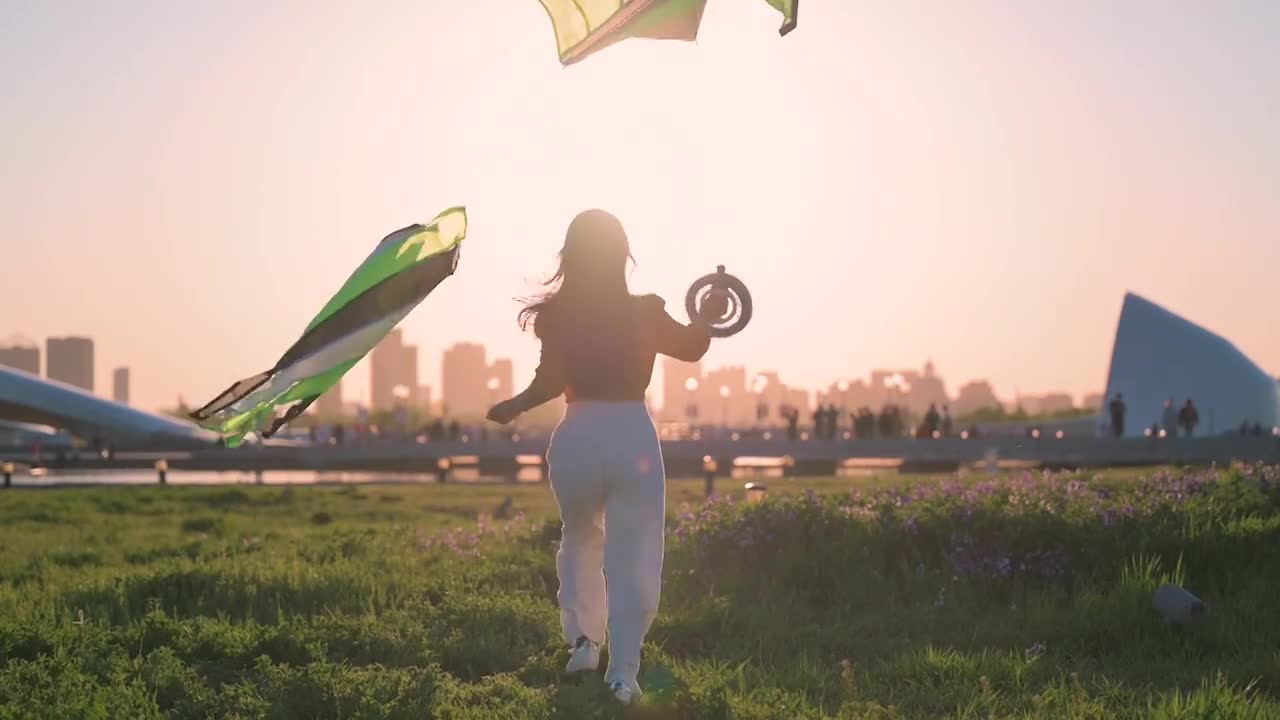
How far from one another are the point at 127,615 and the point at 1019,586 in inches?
225

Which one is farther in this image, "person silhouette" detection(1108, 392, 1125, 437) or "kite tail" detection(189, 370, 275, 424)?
"person silhouette" detection(1108, 392, 1125, 437)

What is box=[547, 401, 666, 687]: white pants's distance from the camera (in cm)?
577

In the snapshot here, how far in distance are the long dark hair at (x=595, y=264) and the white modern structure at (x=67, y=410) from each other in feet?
245

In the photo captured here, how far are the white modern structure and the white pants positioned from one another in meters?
74.8

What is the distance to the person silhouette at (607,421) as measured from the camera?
19.0 feet

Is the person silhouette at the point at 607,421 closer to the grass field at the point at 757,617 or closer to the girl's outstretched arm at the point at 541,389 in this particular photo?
the girl's outstretched arm at the point at 541,389

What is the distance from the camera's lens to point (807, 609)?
28.2 ft

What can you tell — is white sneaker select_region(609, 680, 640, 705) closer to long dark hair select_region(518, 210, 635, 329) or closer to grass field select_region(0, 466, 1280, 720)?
grass field select_region(0, 466, 1280, 720)

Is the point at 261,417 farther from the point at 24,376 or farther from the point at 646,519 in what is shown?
the point at 24,376

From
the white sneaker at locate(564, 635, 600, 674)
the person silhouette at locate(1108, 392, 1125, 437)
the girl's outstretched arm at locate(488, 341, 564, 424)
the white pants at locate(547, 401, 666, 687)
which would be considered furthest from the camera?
the person silhouette at locate(1108, 392, 1125, 437)

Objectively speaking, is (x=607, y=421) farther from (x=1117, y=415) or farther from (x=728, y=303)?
(x=1117, y=415)

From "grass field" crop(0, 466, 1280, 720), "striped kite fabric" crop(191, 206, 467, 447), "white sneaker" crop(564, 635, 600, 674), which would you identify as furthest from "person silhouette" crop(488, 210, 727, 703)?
"striped kite fabric" crop(191, 206, 467, 447)

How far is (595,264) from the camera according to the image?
5988 mm

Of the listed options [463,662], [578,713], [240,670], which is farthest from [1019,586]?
[240,670]
